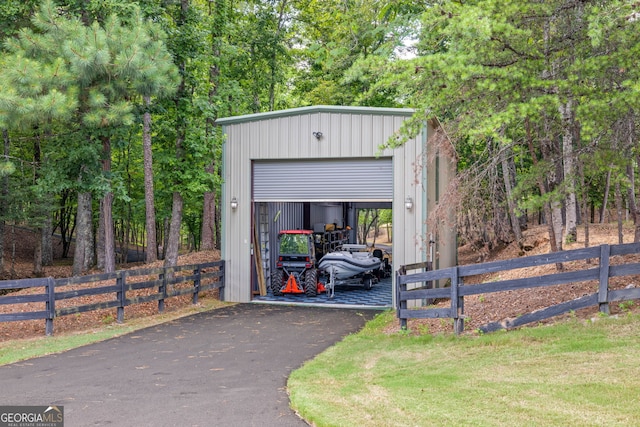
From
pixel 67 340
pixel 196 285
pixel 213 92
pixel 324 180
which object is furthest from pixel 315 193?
pixel 213 92

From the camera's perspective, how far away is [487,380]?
562 cm

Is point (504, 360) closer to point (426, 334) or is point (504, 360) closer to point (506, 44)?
point (426, 334)

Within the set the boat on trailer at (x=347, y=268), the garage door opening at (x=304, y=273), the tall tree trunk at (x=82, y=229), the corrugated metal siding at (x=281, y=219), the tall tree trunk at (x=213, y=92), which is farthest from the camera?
the tall tree trunk at (x=82, y=229)

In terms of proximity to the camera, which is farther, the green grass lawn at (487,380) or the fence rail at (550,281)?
the fence rail at (550,281)

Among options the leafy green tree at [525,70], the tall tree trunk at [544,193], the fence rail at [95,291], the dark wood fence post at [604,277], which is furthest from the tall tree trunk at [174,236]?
the dark wood fence post at [604,277]

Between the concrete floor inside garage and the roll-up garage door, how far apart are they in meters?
2.32

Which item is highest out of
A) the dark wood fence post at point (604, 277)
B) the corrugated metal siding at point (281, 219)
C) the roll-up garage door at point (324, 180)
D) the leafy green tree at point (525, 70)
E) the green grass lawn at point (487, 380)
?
the leafy green tree at point (525, 70)

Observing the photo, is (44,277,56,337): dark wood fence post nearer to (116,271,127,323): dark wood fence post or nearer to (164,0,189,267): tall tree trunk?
(116,271,127,323): dark wood fence post

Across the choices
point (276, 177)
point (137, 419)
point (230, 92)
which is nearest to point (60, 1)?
point (230, 92)

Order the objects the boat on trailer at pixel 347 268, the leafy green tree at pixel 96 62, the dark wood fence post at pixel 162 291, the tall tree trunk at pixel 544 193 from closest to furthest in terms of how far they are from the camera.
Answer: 1. the tall tree trunk at pixel 544 193
2. the leafy green tree at pixel 96 62
3. the dark wood fence post at pixel 162 291
4. the boat on trailer at pixel 347 268

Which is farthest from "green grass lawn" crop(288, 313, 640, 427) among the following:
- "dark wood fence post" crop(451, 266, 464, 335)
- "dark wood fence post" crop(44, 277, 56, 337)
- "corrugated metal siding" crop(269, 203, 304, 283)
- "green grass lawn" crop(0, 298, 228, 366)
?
"corrugated metal siding" crop(269, 203, 304, 283)

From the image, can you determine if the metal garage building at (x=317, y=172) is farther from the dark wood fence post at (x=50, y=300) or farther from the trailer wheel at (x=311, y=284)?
the dark wood fence post at (x=50, y=300)

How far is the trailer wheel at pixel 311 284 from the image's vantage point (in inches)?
570

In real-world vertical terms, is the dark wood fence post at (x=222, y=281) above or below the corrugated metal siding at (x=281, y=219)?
below
